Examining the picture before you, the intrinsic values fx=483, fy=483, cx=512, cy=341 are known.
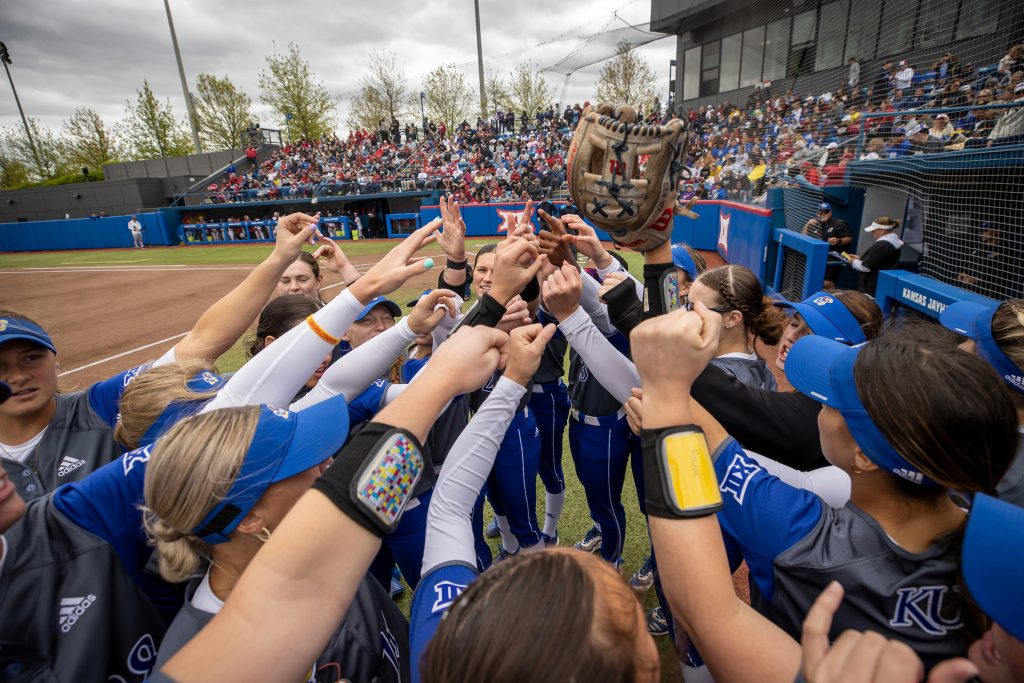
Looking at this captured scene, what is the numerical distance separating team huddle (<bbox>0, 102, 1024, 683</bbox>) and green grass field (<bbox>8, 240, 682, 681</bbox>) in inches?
50.6

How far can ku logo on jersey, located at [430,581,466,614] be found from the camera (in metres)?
1.16

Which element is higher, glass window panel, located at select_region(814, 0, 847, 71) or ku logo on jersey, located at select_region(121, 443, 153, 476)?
glass window panel, located at select_region(814, 0, 847, 71)

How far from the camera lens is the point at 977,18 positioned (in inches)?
606

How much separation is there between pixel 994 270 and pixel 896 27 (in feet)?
62.3

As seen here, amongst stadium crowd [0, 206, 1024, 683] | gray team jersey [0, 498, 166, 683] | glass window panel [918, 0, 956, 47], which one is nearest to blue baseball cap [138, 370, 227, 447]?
stadium crowd [0, 206, 1024, 683]

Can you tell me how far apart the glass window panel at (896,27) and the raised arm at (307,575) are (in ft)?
80.9

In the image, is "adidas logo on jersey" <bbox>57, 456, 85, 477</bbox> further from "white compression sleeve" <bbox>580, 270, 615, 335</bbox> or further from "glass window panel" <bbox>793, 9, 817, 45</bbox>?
"glass window panel" <bbox>793, 9, 817, 45</bbox>

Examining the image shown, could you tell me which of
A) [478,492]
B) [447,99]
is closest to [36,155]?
[447,99]

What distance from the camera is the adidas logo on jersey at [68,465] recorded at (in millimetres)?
2029

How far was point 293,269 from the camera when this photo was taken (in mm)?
3943

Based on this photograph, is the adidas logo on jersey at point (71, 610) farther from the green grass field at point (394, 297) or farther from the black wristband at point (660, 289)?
the green grass field at point (394, 297)

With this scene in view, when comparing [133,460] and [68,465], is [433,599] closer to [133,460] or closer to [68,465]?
[133,460]

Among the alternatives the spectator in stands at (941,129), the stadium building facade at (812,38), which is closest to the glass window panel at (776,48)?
the stadium building facade at (812,38)

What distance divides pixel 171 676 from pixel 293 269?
356cm
